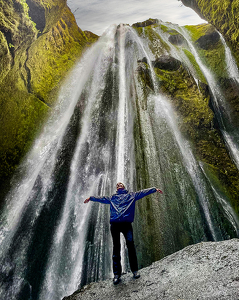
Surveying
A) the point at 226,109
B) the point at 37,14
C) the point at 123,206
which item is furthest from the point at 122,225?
the point at 37,14

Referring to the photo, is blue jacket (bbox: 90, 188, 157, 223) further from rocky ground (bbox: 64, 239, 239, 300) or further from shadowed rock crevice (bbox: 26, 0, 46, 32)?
shadowed rock crevice (bbox: 26, 0, 46, 32)

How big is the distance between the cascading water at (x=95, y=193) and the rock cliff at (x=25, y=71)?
82 cm

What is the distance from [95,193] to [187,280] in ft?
19.0

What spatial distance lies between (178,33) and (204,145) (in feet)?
46.8

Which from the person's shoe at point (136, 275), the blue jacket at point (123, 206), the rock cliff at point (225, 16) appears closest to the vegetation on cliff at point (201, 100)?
the rock cliff at point (225, 16)

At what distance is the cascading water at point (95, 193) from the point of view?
22.1 feet

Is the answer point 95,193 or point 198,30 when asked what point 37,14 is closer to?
point 95,193

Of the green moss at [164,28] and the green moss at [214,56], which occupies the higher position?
the green moss at [164,28]

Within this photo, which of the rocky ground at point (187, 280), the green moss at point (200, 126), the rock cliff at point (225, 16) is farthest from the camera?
the rock cliff at point (225, 16)

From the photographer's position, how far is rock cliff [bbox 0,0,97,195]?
9328 mm

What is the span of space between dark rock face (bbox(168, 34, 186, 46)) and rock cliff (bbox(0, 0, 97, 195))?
32.1 ft

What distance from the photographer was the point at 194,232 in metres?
6.96

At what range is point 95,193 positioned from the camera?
28.2 ft

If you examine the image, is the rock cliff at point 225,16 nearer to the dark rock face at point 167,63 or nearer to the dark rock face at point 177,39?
the dark rock face at point 177,39
